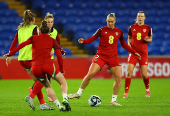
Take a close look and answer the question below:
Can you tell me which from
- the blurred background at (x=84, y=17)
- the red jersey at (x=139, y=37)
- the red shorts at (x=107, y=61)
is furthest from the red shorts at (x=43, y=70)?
the blurred background at (x=84, y=17)

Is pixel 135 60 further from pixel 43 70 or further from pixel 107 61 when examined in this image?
pixel 43 70

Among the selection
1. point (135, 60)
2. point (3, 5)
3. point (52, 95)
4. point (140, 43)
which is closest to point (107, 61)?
point (52, 95)

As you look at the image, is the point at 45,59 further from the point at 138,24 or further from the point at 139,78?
the point at 139,78

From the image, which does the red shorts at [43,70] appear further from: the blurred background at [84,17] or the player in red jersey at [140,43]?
the blurred background at [84,17]

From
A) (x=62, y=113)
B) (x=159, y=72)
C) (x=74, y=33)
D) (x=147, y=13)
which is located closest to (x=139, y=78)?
(x=159, y=72)

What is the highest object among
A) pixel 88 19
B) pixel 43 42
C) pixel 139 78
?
pixel 88 19

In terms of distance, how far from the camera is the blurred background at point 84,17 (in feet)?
60.5

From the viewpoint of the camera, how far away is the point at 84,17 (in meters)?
20.4

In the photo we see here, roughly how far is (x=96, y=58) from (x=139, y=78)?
29.3 feet

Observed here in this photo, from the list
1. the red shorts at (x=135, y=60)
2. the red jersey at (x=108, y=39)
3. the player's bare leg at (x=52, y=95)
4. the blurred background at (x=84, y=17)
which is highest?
the blurred background at (x=84, y=17)

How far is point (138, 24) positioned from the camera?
31.7 ft

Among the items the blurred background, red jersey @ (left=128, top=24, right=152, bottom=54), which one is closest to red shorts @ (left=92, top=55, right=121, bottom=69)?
red jersey @ (left=128, top=24, right=152, bottom=54)

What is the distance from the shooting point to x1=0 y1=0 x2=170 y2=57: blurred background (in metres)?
18.5

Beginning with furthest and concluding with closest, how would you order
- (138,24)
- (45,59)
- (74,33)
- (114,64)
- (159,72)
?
(74,33), (159,72), (138,24), (114,64), (45,59)
